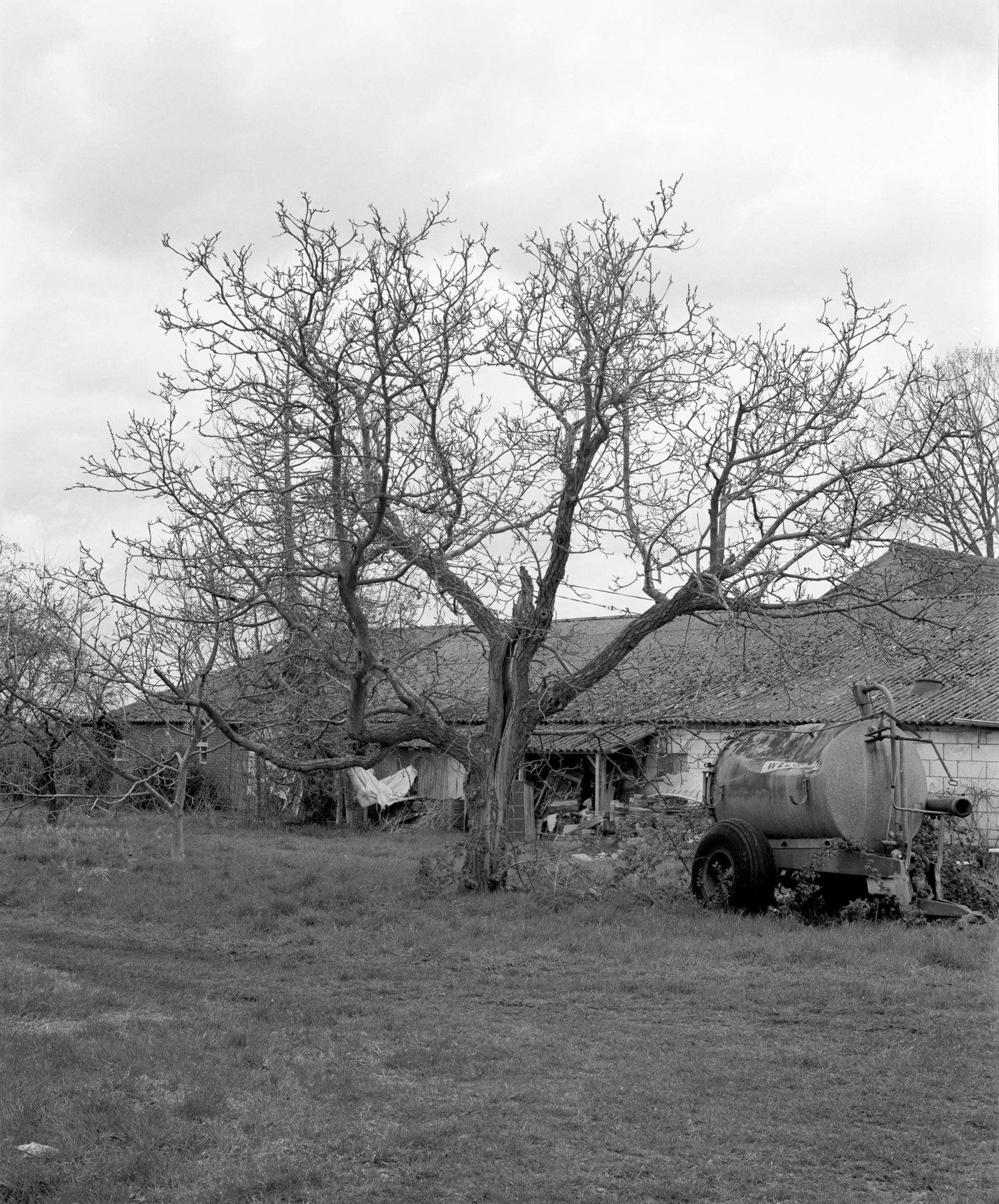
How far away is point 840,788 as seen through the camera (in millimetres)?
12484

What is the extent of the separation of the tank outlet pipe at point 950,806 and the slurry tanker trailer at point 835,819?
0.01m

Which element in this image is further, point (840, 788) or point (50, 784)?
point (50, 784)

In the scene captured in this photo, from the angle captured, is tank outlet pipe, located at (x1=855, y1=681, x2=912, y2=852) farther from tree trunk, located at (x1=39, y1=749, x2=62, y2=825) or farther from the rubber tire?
tree trunk, located at (x1=39, y1=749, x2=62, y2=825)

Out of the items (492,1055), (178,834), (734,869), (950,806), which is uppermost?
(950,806)

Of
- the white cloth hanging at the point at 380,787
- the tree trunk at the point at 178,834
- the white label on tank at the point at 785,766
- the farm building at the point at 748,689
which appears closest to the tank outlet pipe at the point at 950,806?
the farm building at the point at 748,689

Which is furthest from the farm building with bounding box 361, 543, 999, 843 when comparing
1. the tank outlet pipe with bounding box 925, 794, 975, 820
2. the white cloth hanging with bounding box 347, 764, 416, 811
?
the white cloth hanging with bounding box 347, 764, 416, 811

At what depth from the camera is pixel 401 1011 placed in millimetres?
8859

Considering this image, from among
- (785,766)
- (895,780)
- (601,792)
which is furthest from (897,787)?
(601,792)

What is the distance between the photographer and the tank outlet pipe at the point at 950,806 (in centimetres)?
1234

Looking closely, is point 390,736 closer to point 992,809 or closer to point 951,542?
point 992,809

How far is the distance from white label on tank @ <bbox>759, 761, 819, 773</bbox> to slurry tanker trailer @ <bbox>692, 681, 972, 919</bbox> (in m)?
0.02

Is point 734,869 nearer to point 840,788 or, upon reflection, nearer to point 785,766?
point 785,766

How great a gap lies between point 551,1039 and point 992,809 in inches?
651

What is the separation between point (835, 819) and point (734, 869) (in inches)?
53.7
